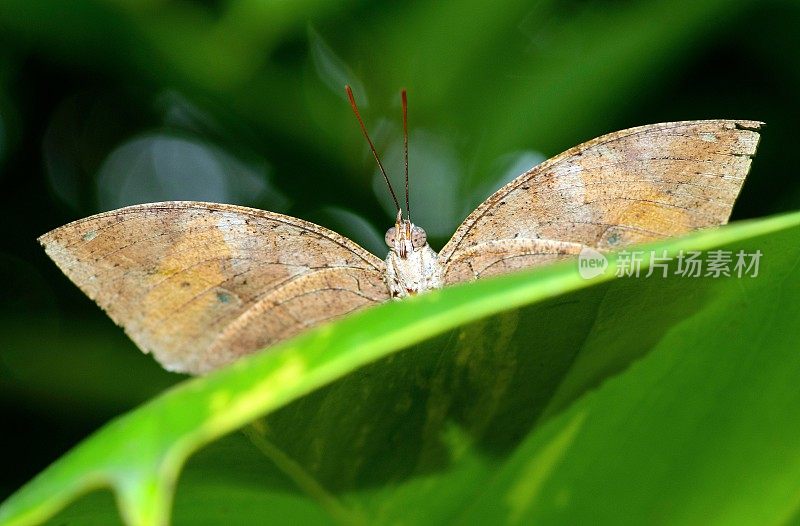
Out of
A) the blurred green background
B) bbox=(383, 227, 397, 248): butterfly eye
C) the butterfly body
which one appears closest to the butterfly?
the butterfly body

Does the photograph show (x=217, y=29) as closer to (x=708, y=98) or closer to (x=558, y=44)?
(x=558, y=44)

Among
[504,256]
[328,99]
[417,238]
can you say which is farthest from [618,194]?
[328,99]

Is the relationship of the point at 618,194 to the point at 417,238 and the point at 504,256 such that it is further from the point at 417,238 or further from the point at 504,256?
the point at 417,238

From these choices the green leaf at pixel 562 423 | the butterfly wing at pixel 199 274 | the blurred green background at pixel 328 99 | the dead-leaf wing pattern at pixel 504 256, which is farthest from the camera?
the blurred green background at pixel 328 99

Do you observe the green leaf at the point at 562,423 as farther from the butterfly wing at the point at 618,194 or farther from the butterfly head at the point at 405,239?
the butterfly head at the point at 405,239

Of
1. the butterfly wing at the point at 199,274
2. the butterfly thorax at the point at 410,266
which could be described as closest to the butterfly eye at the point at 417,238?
the butterfly thorax at the point at 410,266

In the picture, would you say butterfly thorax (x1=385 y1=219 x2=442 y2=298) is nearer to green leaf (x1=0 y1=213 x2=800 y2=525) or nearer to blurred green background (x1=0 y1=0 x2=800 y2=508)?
green leaf (x1=0 y1=213 x2=800 y2=525)

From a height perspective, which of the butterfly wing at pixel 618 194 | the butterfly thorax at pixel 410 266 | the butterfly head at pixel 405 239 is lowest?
the butterfly thorax at pixel 410 266
